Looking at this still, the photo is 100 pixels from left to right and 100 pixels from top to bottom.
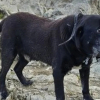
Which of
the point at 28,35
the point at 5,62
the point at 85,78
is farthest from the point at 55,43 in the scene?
the point at 5,62

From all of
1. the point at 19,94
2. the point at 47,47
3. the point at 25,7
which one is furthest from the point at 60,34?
the point at 25,7

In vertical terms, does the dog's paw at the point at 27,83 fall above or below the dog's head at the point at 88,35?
below

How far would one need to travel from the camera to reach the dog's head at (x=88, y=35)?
438 cm

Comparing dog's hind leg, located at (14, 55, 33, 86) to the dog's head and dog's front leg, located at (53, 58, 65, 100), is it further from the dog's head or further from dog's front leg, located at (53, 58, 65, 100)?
the dog's head

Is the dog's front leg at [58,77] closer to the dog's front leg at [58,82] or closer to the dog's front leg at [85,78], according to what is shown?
the dog's front leg at [58,82]

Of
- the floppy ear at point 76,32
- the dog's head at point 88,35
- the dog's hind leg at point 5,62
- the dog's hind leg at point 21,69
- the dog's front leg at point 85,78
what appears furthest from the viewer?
the dog's hind leg at point 21,69

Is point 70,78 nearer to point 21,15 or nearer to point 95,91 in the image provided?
point 95,91

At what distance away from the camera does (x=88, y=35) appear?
14.5 feet

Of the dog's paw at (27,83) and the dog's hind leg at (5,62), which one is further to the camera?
the dog's paw at (27,83)

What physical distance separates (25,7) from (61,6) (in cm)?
99

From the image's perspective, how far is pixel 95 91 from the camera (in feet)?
19.9

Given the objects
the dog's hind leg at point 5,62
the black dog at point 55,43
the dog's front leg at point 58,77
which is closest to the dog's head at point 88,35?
the black dog at point 55,43

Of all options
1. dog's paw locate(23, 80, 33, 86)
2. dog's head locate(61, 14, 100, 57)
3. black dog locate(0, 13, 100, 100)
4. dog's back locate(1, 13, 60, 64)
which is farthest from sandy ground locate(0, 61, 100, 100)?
dog's head locate(61, 14, 100, 57)

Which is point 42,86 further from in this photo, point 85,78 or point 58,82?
point 58,82
